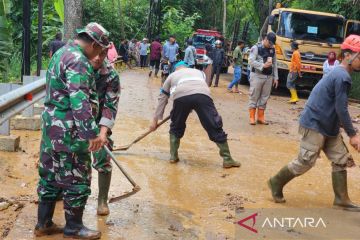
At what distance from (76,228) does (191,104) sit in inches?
118

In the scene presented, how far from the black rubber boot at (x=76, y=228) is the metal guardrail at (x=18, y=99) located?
1784 millimetres

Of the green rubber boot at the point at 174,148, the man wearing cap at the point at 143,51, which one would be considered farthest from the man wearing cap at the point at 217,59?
the green rubber boot at the point at 174,148

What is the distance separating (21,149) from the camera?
7.23m

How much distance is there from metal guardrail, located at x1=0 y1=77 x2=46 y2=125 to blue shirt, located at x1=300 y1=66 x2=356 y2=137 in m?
3.14

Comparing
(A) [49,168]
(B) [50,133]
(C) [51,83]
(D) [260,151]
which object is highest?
(C) [51,83]

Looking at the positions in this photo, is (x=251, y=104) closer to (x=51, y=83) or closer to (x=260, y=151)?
(x=260, y=151)

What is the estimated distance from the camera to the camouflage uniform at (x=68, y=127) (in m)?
3.94

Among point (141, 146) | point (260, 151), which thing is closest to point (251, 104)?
point (260, 151)

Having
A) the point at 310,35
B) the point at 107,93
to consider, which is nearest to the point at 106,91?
the point at 107,93

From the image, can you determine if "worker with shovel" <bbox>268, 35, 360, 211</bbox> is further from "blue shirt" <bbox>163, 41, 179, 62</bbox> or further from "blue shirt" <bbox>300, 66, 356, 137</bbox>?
"blue shirt" <bbox>163, 41, 179, 62</bbox>

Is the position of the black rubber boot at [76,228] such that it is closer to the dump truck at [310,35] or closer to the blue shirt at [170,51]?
the dump truck at [310,35]

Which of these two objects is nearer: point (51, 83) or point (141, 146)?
point (51, 83)

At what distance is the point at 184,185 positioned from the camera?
6223 mm

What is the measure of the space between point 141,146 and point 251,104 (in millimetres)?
3278
